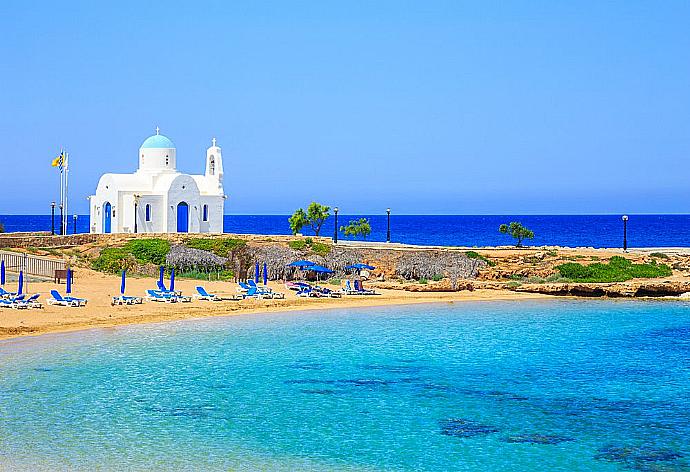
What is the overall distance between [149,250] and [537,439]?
33832 mm

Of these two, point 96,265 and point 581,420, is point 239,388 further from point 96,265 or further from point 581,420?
point 96,265

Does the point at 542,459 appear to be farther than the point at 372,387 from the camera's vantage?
No

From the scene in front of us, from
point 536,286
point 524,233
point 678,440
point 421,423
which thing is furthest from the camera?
point 524,233

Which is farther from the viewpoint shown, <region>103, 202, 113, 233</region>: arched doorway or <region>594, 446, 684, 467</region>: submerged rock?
<region>103, 202, 113, 233</region>: arched doorway

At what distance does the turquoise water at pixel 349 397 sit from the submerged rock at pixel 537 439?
63 millimetres

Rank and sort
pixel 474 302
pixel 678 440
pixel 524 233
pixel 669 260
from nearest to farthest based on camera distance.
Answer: pixel 678 440
pixel 474 302
pixel 669 260
pixel 524 233

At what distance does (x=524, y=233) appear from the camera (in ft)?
164

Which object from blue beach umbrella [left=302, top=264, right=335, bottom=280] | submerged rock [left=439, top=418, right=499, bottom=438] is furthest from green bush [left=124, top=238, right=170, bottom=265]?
submerged rock [left=439, top=418, right=499, bottom=438]

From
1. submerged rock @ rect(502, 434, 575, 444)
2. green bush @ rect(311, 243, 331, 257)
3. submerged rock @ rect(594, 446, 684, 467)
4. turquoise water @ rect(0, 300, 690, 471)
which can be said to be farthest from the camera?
green bush @ rect(311, 243, 331, 257)

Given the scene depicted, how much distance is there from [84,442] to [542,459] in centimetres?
800

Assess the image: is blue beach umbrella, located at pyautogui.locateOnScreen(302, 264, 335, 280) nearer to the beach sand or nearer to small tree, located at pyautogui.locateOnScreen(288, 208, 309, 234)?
the beach sand

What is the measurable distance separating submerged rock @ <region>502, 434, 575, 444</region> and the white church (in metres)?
41.1

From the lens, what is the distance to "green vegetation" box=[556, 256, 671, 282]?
42.4 metres

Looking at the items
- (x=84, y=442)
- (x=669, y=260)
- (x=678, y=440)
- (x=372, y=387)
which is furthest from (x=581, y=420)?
(x=669, y=260)
